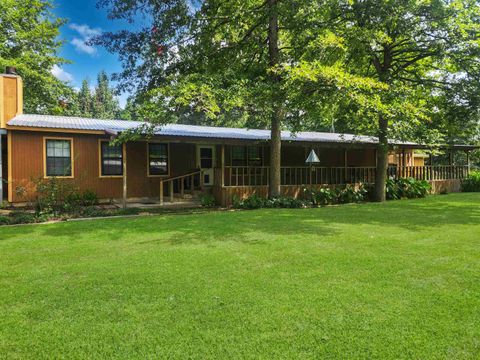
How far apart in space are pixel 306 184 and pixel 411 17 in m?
7.16

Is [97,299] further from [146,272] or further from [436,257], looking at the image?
[436,257]

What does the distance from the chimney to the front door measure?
6870 mm

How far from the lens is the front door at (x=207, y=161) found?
14.4m

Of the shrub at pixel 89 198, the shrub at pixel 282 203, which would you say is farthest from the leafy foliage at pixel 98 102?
the shrub at pixel 282 203

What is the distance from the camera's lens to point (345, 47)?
462 inches

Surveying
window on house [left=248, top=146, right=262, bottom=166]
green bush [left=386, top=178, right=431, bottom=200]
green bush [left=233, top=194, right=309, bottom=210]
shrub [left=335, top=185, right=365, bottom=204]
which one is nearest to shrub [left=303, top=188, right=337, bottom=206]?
shrub [left=335, top=185, right=365, bottom=204]

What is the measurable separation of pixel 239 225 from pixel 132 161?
7048mm

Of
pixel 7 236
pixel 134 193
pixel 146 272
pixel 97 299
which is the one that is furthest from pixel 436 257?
pixel 134 193

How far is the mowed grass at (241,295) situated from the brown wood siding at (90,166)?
5576mm

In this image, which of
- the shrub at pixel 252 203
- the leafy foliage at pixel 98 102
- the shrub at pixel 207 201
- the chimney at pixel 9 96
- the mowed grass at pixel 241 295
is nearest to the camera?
the mowed grass at pixel 241 295

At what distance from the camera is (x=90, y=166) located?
12.4 meters

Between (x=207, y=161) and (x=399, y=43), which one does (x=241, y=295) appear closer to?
(x=207, y=161)

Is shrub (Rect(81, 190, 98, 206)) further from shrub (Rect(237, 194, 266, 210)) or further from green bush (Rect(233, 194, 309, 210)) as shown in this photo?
shrub (Rect(237, 194, 266, 210))

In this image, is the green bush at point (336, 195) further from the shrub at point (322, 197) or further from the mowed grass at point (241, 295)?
the mowed grass at point (241, 295)
